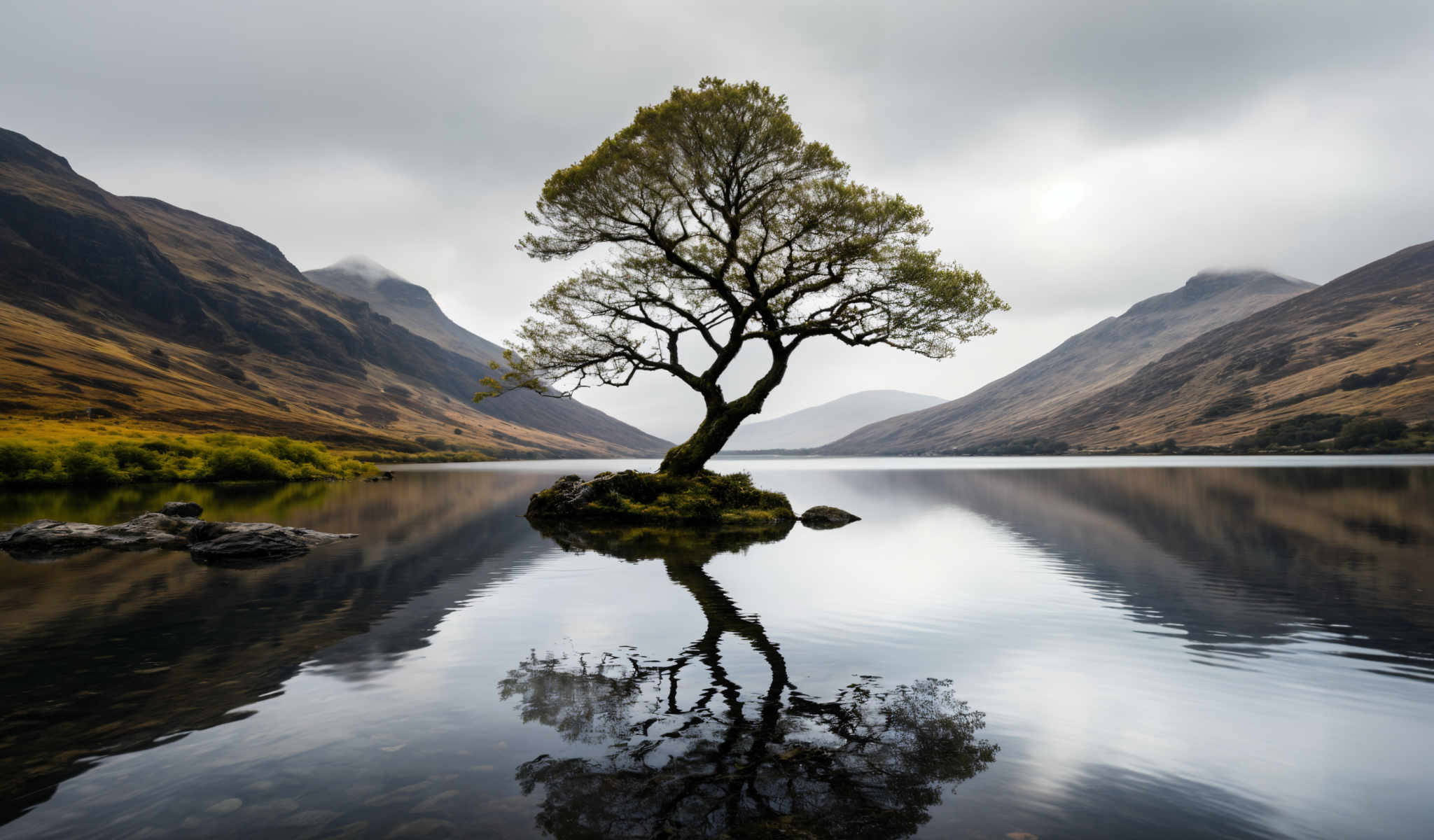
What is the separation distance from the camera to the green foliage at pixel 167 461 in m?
48.9

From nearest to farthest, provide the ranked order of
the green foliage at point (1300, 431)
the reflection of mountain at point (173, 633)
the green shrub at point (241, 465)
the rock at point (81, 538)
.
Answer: the reflection of mountain at point (173, 633) < the rock at point (81, 538) < the green shrub at point (241, 465) < the green foliage at point (1300, 431)

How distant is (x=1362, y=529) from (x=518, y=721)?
31483 mm

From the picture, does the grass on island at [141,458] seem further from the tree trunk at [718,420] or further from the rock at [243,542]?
the tree trunk at [718,420]

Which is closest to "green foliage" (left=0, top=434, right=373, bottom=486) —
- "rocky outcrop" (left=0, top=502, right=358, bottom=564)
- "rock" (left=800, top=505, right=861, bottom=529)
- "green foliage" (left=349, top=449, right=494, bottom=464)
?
"rocky outcrop" (left=0, top=502, right=358, bottom=564)

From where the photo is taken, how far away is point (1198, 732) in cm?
714

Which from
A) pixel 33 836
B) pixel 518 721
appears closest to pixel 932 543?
pixel 518 721

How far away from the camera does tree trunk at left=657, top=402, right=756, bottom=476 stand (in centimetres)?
3112

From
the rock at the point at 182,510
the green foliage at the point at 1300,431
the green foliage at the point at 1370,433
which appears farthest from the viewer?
the green foliage at the point at 1300,431

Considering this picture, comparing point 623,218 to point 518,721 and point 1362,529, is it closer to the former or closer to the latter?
point 518,721

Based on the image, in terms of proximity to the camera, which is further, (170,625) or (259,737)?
(170,625)

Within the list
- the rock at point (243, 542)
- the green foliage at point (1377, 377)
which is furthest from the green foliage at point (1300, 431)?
the rock at point (243, 542)

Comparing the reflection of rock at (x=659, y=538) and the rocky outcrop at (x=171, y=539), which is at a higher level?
the reflection of rock at (x=659, y=538)

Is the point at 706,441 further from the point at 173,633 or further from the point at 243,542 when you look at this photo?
the point at 173,633

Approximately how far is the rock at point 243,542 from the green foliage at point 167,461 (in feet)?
151
